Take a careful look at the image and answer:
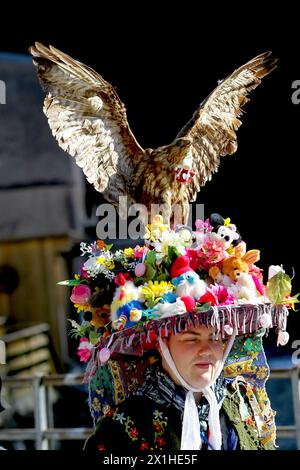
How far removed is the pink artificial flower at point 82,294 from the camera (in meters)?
2.76

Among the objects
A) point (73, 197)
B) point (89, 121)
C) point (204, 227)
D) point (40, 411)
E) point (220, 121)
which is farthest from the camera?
point (73, 197)

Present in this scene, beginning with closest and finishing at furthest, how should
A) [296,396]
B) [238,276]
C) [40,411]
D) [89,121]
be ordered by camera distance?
[238,276]
[89,121]
[296,396]
[40,411]

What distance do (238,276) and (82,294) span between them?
1.55 feet

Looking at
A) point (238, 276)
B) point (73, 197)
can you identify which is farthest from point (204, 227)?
point (73, 197)

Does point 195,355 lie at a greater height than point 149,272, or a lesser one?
lesser

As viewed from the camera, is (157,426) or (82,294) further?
(82,294)

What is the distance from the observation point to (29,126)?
554cm

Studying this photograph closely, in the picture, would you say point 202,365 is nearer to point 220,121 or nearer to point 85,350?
point 85,350

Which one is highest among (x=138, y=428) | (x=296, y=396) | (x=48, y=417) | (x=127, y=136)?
(x=127, y=136)

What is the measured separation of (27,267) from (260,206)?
1.67 meters

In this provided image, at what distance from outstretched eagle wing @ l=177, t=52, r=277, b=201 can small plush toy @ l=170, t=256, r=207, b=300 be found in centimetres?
71

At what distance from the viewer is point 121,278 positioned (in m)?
2.70

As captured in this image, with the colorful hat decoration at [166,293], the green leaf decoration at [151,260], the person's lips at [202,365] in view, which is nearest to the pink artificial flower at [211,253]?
the colorful hat decoration at [166,293]

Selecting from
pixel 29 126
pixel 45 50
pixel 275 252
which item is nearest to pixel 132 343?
pixel 45 50
